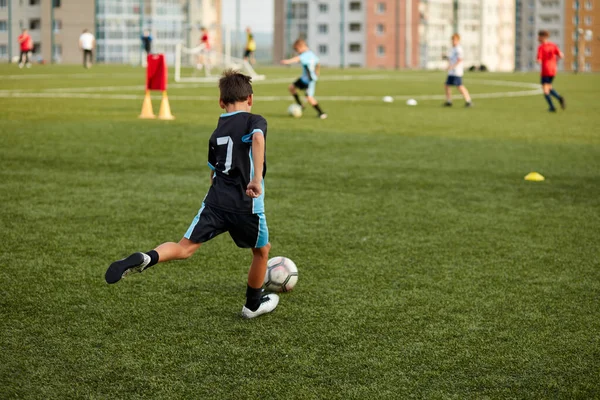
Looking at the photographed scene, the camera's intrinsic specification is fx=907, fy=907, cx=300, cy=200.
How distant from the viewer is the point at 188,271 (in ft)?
21.1

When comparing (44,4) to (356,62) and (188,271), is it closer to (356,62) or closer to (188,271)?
(356,62)

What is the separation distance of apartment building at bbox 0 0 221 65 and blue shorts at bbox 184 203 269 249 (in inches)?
1971

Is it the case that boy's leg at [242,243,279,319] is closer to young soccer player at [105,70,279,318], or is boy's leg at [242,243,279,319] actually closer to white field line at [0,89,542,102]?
young soccer player at [105,70,279,318]

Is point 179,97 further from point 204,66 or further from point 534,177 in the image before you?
point 204,66

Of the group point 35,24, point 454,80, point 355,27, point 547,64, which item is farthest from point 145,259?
point 355,27

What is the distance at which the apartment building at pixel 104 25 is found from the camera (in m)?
55.5

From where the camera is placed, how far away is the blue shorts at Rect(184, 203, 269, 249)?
5.16 meters

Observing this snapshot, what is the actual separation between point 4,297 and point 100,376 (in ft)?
5.30

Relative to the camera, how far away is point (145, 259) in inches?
197

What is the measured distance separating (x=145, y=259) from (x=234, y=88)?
1085 millimetres

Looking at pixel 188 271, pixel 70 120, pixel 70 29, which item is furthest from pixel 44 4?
pixel 188 271

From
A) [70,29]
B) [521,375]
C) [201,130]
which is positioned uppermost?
[70,29]

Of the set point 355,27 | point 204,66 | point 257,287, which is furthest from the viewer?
point 355,27

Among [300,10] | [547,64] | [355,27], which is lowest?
[547,64]
